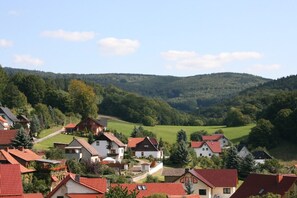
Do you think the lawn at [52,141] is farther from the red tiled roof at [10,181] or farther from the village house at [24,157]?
the red tiled roof at [10,181]

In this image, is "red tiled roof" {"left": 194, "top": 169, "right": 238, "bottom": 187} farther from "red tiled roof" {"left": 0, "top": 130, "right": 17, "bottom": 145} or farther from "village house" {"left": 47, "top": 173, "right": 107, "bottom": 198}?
"red tiled roof" {"left": 0, "top": 130, "right": 17, "bottom": 145}

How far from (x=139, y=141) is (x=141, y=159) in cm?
906

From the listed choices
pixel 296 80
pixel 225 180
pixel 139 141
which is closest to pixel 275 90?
pixel 296 80

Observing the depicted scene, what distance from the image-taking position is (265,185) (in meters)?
48.7

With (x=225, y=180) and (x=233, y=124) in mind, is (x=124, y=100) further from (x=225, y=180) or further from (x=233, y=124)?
(x=225, y=180)

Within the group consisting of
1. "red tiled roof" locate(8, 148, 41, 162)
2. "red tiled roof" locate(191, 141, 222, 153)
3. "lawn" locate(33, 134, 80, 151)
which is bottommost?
"red tiled roof" locate(191, 141, 222, 153)

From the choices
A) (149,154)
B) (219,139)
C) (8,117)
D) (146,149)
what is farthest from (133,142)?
(219,139)

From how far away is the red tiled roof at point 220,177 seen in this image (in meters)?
60.4

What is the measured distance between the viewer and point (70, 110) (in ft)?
375

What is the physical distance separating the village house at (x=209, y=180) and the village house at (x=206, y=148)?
1598 inches

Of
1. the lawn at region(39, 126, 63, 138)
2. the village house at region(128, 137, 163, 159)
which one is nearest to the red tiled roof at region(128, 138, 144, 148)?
the village house at region(128, 137, 163, 159)

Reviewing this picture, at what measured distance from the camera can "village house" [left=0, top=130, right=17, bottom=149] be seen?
68625mm

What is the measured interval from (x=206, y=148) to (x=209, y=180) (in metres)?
43.4

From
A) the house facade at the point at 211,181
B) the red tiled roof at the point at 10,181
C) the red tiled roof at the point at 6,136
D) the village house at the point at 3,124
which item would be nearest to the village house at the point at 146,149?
the village house at the point at 3,124
